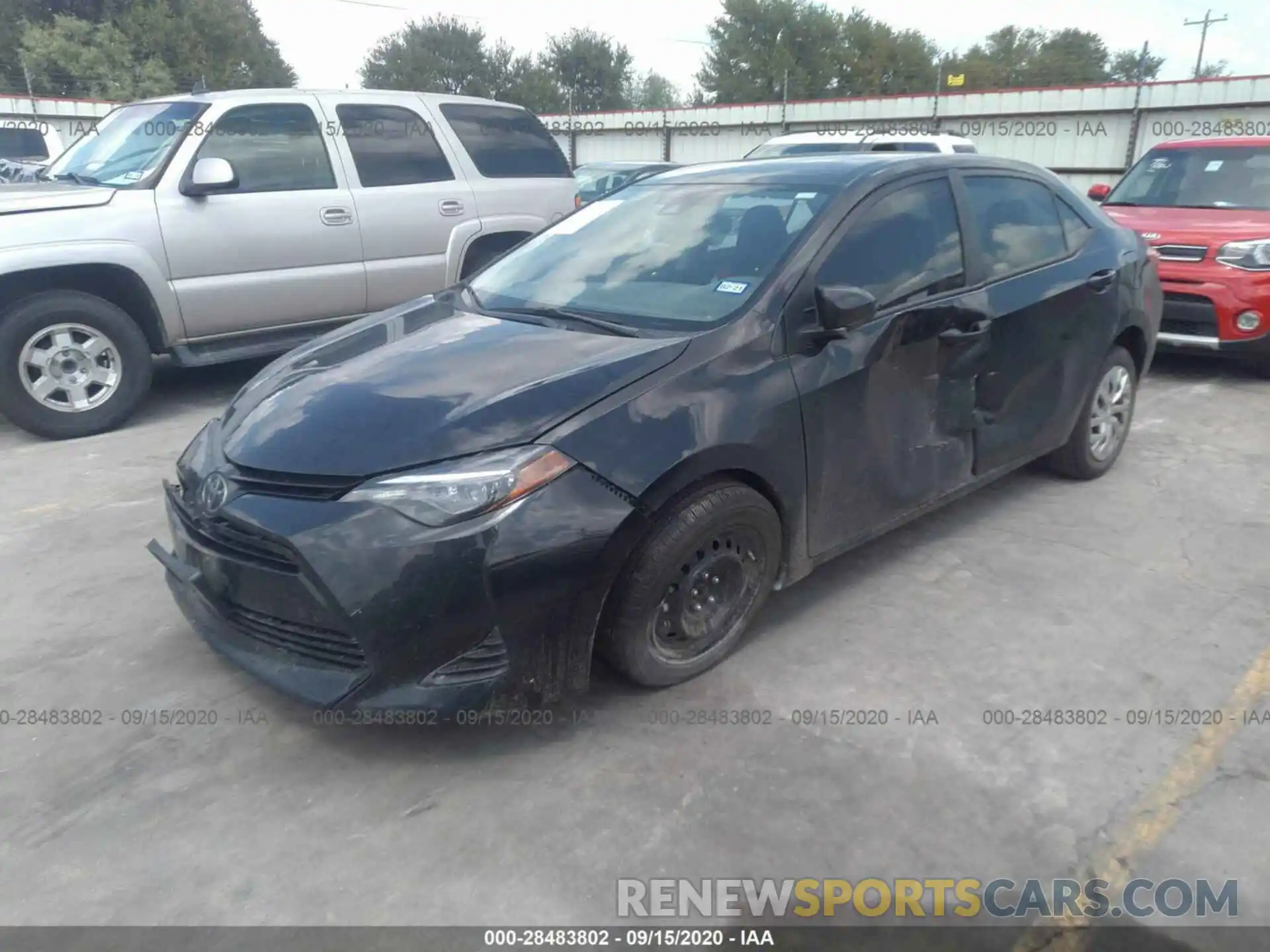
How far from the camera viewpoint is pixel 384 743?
9.73ft

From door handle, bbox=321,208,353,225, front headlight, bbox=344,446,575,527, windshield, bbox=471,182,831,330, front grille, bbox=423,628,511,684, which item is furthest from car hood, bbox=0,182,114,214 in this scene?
front grille, bbox=423,628,511,684

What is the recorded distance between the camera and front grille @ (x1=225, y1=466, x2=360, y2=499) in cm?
270

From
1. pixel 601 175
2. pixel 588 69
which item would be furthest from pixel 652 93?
pixel 601 175

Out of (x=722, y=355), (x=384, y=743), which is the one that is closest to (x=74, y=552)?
(x=384, y=743)

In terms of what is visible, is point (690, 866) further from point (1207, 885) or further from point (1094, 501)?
point (1094, 501)

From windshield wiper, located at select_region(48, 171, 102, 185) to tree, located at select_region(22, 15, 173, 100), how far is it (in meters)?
38.9

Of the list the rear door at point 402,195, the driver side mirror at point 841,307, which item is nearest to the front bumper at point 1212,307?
the driver side mirror at point 841,307

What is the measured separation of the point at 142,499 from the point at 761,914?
3.88m

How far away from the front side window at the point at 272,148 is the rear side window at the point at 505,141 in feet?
3.77

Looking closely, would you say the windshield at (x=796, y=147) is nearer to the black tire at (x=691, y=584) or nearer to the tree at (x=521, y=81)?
the black tire at (x=691, y=584)

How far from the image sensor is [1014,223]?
434 cm

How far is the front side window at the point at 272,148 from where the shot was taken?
246 inches

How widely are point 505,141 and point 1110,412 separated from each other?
497 centimetres

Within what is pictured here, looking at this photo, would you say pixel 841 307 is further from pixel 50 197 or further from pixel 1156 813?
pixel 50 197
